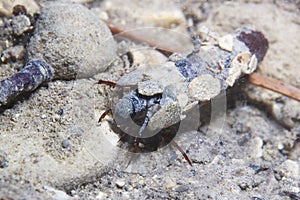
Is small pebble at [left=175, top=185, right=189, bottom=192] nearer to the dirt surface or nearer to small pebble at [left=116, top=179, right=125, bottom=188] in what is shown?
the dirt surface

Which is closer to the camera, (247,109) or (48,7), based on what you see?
(48,7)

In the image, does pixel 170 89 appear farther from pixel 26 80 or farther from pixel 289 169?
pixel 289 169

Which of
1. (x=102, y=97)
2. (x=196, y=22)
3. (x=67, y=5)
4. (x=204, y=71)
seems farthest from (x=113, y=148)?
(x=196, y=22)

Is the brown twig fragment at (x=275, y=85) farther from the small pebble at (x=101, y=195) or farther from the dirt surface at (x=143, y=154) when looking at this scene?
the small pebble at (x=101, y=195)

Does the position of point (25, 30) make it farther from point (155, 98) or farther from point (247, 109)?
point (247, 109)

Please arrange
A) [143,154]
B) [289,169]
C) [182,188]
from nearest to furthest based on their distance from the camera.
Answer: [182,188] < [143,154] < [289,169]

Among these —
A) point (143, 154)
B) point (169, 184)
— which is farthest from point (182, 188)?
point (143, 154)

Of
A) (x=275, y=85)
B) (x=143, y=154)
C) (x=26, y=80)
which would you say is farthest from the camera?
(x=275, y=85)
